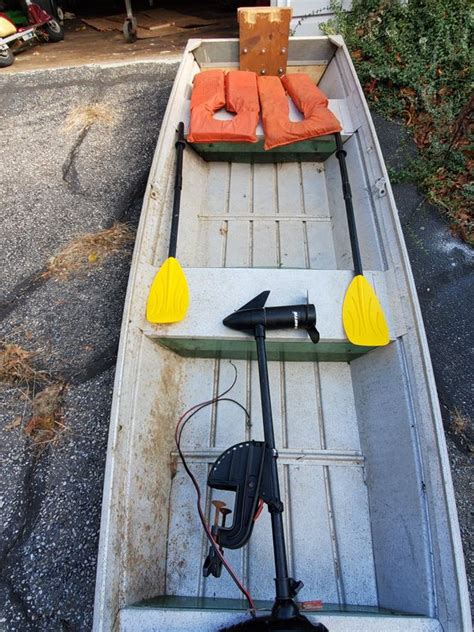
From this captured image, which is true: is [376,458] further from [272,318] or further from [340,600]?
[272,318]

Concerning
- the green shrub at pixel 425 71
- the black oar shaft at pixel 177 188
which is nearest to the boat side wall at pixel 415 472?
the black oar shaft at pixel 177 188

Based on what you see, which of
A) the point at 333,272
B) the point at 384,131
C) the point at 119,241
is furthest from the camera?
the point at 384,131

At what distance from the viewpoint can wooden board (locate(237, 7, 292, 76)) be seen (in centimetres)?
336

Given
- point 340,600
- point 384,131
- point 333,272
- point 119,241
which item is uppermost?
point 384,131

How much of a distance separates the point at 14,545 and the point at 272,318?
182cm

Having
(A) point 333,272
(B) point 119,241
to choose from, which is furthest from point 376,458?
(B) point 119,241

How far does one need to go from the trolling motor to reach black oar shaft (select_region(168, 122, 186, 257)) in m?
0.73

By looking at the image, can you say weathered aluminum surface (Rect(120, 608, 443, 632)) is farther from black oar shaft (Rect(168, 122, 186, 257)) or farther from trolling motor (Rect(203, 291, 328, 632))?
A: black oar shaft (Rect(168, 122, 186, 257))

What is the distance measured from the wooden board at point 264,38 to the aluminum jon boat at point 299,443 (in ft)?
5.09

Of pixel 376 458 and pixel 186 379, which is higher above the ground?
pixel 186 379

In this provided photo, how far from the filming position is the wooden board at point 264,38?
336 centimetres

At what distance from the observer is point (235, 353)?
2.20 m

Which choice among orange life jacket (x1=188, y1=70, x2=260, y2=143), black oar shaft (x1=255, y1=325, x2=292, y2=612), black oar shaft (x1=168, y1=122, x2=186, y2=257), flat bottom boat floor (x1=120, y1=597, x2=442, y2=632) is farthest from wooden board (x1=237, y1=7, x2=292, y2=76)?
flat bottom boat floor (x1=120, y1=597, x2=442, y2=632)

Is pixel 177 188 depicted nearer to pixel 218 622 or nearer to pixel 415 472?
pixel 415 472
